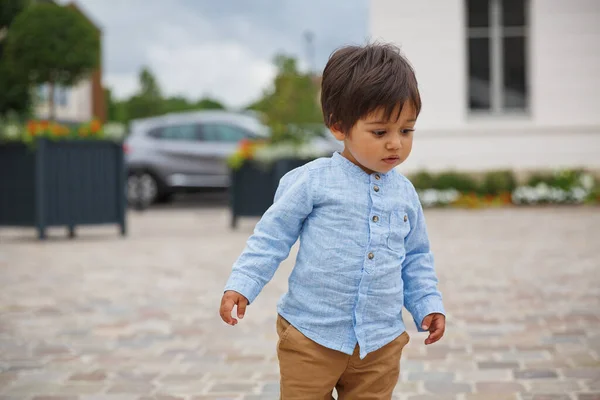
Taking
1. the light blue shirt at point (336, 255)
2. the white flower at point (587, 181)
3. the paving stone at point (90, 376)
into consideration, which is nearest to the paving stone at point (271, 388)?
the paving stone at point (90, 376)

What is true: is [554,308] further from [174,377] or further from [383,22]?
[383,22]

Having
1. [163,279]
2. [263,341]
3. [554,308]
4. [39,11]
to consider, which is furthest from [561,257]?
[39,11]

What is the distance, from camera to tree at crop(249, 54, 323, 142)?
11094 millimetres

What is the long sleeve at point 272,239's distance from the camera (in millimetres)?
2303

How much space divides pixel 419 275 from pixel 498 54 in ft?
43.5

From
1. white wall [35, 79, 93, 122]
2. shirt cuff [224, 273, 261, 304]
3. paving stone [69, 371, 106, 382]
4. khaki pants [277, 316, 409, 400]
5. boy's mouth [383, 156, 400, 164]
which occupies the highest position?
white wall [35, 79, 93, 122]

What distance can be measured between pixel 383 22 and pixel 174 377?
39.8 feet

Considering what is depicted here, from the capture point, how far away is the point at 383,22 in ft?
50.0

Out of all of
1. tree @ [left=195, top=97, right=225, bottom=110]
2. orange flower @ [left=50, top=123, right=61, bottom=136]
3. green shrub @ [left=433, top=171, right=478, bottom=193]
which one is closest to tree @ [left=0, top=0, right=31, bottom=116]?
orange flower @ [left=50, top=123, right=61, bottom=136]

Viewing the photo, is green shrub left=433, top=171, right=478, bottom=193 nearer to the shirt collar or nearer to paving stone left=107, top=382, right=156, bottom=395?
paving stone left=107, top=382, right=156, bottom=395

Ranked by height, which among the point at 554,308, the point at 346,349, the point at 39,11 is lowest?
the point at 554,308

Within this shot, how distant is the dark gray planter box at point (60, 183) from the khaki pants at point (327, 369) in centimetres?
786

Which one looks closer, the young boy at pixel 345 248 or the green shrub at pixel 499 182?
the young boy at pixel 345 248

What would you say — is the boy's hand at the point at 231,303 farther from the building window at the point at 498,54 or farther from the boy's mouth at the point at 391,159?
the building window at the point at 498,54
